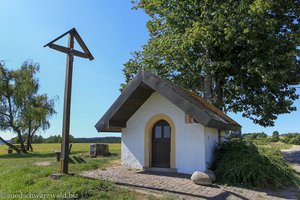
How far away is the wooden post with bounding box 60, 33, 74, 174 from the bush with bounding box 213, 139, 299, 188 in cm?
553

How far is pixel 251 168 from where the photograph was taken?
998cm

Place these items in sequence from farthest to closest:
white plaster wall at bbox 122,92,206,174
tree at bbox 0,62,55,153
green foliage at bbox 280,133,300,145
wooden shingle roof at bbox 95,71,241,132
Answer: green foliage at bbox 280,133,300,145 → tree at bbox 0,62,55,153 → white plaster wall at bbox 122,92,206,174 → wooden shingle roof at bbox 95,71,241,132

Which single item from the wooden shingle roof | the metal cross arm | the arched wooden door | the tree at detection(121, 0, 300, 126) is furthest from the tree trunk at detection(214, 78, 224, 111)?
the metal cross arm

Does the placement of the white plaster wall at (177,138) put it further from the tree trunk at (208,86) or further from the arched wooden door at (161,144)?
the tree trunk at (208,86)

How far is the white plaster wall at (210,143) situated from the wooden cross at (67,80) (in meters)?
5.45

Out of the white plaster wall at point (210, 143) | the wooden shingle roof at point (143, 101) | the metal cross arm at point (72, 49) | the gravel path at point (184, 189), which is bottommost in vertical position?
the gravel path at point (184, 189)

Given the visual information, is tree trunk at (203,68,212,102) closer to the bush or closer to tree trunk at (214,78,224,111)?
tree trunk at (214,78,224,111)

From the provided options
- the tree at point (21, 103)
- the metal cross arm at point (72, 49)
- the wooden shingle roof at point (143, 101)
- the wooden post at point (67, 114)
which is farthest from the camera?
the tree at point (21, 103)

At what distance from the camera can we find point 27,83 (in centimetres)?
2906

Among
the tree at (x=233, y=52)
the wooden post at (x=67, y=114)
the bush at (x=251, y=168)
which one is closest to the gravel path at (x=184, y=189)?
the bush at (x=251, y=168)

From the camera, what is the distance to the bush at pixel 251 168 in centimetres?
982

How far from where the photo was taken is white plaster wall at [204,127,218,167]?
1155cm

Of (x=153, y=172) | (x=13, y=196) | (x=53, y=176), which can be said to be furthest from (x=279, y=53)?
(x=13, y=196)

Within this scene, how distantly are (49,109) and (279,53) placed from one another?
23.3 metres
